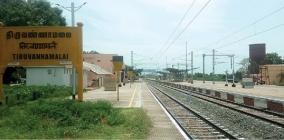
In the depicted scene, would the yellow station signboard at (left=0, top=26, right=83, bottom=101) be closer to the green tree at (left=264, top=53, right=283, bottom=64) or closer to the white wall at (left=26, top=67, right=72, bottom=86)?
the white wall at (left=26, top=67, right=72, bottom=86)

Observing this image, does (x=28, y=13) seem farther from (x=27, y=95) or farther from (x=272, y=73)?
(x=272, y=73)

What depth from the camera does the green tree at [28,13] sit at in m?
70.1

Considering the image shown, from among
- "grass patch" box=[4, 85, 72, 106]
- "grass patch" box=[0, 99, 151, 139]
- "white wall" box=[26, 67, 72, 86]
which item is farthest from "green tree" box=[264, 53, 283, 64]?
"grass patch" box=[0, 99, 151, 139]

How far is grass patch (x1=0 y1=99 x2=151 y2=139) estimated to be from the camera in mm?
16078

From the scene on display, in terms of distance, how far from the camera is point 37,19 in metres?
74.1

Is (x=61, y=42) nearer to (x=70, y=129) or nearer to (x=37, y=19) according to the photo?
(x=70, y=129)

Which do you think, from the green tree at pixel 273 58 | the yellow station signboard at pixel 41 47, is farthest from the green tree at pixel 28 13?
the green tree at pixel 273 58

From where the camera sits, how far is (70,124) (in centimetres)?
1803

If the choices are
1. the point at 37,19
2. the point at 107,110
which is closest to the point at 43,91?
the point at 107,110

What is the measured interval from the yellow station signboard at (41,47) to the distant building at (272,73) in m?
88.0

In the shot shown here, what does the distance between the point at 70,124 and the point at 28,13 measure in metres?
56.2

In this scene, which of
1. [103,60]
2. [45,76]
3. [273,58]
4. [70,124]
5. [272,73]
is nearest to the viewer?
[70,124]

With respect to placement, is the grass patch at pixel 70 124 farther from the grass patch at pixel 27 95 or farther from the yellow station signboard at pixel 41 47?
the grass patch at pixel 27 95

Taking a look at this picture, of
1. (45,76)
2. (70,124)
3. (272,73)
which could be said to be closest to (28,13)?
(45,76)
